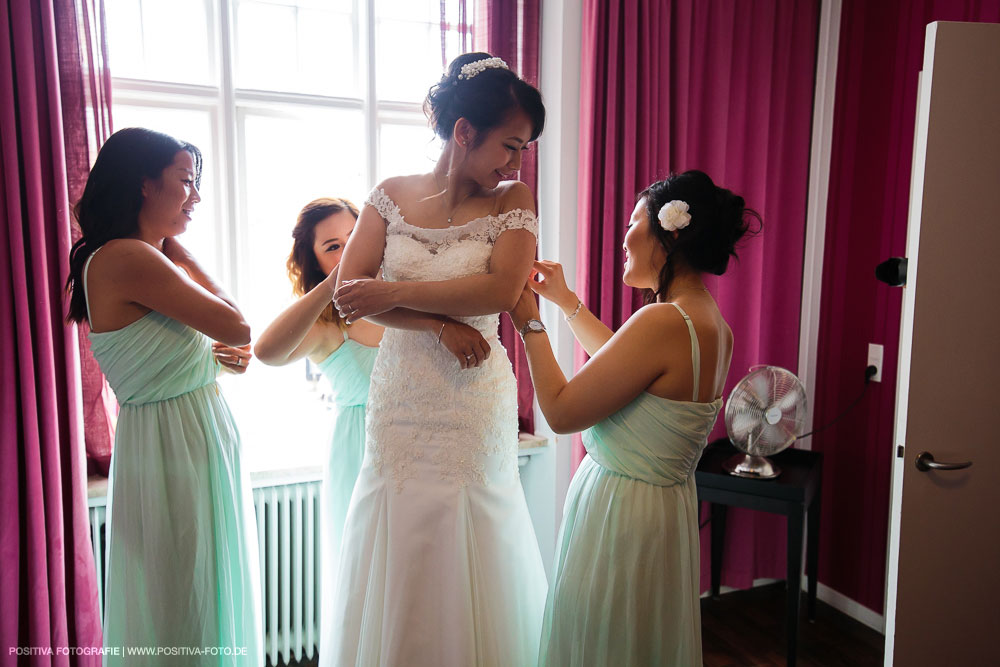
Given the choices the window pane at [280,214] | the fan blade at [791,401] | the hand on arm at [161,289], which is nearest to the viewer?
the hand on arm at [161,289]

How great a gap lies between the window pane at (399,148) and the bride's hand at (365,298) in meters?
1.53

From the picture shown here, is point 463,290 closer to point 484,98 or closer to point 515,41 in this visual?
point 484,98

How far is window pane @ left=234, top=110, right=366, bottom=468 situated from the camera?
2658mm

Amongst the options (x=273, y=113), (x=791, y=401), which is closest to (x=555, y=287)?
(x=791, y=401)

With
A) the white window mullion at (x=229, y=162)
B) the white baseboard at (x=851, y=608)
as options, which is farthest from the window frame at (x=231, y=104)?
the white baseboard at (x=851, y=608)

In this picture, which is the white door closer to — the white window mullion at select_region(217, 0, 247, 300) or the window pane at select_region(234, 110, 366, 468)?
the window pane at select_region(234, 110, 366, 468)

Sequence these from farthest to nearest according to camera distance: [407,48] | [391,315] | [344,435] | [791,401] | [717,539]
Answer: [717,539], [407,48], [791,401], [344,435], [391,315]

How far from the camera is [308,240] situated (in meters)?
2.21

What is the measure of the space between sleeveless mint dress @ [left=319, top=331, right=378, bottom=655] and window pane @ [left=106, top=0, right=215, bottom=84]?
1.29 meters

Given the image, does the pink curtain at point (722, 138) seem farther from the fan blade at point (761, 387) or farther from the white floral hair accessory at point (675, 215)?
the white floral hair accessory at point (675, 215)

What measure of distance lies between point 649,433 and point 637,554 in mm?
251

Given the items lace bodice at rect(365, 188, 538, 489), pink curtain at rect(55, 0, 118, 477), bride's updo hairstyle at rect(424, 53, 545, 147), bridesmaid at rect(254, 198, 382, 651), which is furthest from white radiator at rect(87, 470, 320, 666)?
bride's updo hairstyle at rect(424, 53, 545, 147)

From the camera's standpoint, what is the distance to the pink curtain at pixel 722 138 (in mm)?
2598

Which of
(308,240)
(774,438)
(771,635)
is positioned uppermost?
(308,240)
